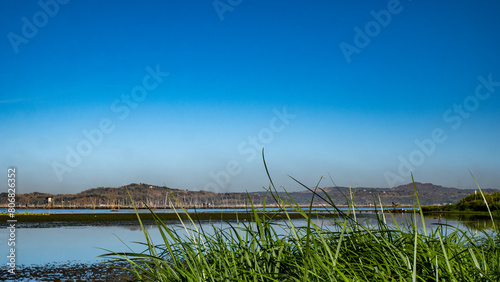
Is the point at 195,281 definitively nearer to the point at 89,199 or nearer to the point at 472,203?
the point at 472,203

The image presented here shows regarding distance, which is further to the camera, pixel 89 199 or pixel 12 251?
pixel 89 199

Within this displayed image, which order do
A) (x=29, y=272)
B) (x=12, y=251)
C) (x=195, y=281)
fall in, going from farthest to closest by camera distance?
(x=12, y=251) → (x=29, y=272) → (x=195, y=281)

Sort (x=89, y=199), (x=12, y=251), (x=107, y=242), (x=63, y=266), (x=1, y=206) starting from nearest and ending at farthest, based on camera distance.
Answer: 1. (x=63, y=266)
2. (x=12, y=251)
3. (x=107, y=242)
4. (x=1, y=206)
5. (x=89, y=199)

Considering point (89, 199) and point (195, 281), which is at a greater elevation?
point (89, 199)

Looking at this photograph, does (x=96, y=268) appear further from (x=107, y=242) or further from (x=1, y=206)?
(x=1, y=206)

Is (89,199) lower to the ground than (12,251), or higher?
higher

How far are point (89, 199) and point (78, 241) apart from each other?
17343cm

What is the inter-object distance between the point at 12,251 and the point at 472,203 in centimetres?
4819

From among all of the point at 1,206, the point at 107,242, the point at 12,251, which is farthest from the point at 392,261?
the point at 1,206

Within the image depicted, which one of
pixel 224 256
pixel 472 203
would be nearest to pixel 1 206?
pixel 472 203

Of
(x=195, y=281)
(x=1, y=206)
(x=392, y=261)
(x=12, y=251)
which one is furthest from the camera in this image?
(x=1, y=206)

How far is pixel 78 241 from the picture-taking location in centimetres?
2098

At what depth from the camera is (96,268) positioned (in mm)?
12836

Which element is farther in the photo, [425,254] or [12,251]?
[12,251]
